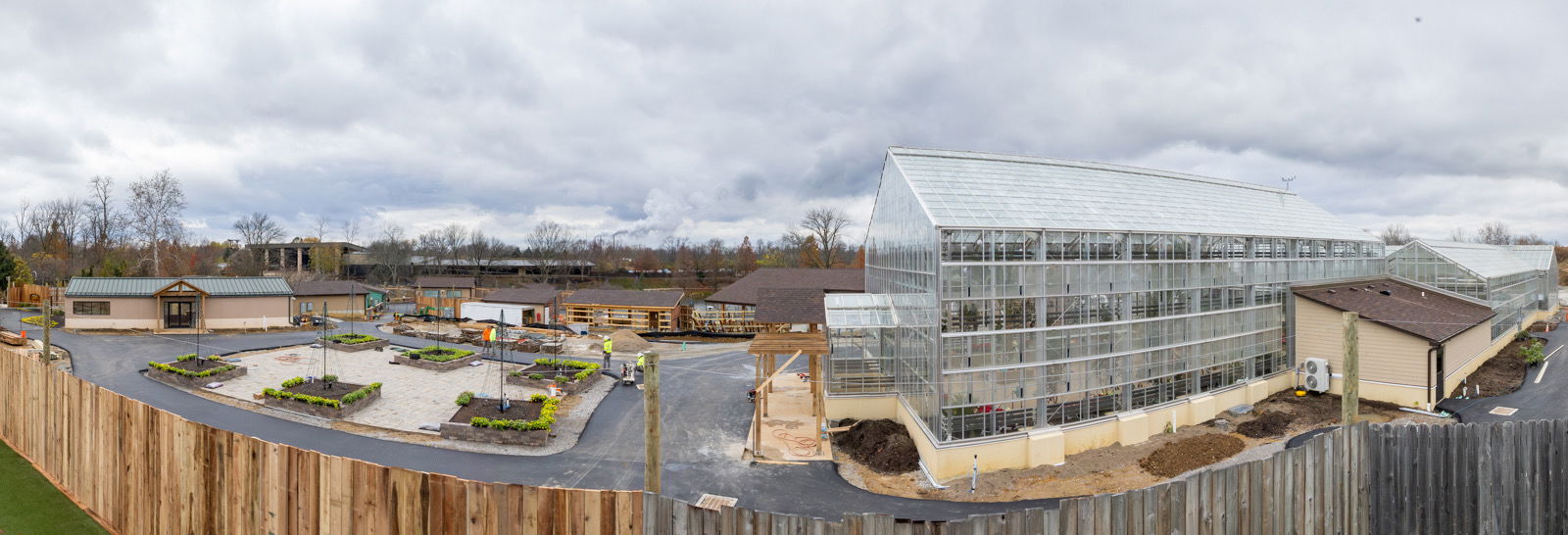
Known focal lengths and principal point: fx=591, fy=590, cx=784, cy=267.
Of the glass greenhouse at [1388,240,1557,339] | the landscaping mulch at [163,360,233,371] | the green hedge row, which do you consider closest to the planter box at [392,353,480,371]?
the landscaping mulch at [163,360,233,371]

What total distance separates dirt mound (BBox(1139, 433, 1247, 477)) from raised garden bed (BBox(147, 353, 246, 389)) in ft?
85.8

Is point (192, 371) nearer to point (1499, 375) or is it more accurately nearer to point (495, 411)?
point (495, 411)

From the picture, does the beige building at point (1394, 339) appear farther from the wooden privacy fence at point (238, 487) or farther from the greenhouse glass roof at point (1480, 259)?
the wooden privacy fence at point (238, 487)

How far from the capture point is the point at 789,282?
38625 mm

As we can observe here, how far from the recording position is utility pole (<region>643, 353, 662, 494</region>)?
5.12 meters

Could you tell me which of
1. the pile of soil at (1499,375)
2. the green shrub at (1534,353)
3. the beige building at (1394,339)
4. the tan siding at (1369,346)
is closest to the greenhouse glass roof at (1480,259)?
the green shrub at (1534,353)

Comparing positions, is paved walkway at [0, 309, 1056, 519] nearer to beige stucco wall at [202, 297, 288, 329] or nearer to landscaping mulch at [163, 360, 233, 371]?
landscaping mulch at [163, 360, 233, 371]

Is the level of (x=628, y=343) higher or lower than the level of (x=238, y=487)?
lower

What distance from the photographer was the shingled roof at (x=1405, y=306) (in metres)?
15.9

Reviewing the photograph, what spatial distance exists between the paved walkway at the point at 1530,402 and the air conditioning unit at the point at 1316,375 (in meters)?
2.50

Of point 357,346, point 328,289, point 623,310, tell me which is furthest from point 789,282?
point 328,289

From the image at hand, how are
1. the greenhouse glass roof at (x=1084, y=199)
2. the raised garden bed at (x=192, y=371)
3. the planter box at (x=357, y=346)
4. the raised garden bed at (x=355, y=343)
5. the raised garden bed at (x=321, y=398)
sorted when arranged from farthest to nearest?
the raised garden bed at (x=355, y=343) → the planter box at (x=357, y=346) → the raised garden bed at (x=192, y=371) → the raised garden bed at (x=321, y=398) → the greenhouse glass roof at (x=1084, y=199)

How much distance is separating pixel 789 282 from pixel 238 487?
34.4m

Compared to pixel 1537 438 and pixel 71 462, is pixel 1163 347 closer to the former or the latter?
pixel 1537 438
